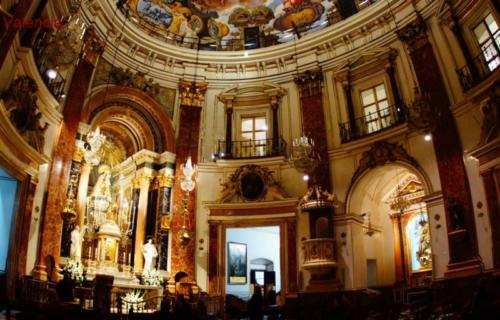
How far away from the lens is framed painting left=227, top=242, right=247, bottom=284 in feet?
56.1

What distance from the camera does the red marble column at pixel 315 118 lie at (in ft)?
47.3

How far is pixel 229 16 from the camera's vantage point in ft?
57.6

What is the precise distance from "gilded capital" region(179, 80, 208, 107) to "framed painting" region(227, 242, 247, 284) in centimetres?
559

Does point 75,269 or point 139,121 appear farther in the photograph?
point 139,121

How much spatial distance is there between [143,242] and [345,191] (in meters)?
6.77

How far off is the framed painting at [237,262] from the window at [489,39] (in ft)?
35.5

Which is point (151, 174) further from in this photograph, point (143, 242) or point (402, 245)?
point (402, 245)

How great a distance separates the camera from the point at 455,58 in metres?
12.2

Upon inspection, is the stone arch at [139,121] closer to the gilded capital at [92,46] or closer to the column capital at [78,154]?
the gilded capital at [92,46]

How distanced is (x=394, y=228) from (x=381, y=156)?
12.4 feet

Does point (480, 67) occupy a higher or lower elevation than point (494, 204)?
higher

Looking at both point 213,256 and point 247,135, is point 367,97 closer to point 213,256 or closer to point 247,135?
point 247,135

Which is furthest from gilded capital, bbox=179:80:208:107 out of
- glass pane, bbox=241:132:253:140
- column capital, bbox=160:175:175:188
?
column capital, bbox=160:175:175:188

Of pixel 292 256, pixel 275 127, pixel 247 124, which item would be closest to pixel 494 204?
pixel 292 256
